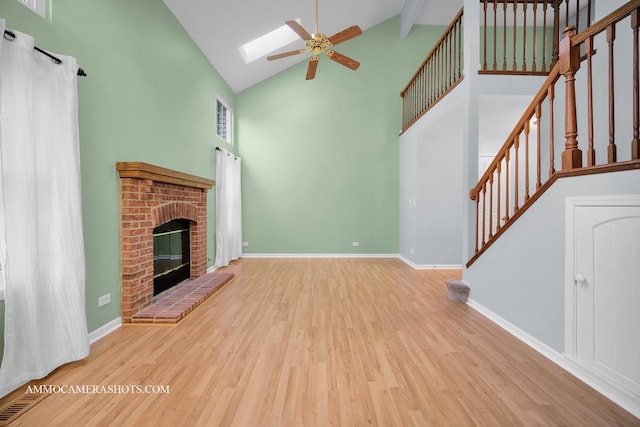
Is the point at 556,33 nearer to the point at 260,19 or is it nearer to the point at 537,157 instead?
the point at 537,157

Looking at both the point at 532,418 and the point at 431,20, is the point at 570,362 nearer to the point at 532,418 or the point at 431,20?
the point at 532,418

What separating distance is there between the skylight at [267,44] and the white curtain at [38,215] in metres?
4.05

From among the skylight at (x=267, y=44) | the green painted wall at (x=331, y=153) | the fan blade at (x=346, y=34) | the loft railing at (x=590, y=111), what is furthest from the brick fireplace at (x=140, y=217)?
the loft railing at (x=590, y=111)

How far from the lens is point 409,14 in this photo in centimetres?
598

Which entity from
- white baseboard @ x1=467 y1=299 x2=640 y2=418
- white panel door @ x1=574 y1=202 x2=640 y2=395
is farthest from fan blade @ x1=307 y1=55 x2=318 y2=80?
white baseboard @ x1=467 y1=299 x2=640 y2=418

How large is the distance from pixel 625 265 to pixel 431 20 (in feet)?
21.7

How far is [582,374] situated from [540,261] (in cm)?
78

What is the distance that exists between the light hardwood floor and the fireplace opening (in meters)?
0.83

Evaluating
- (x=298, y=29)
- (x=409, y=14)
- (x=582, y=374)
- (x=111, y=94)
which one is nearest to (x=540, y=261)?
(x=582, y=374)

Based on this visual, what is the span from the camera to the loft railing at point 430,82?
4.49 meters

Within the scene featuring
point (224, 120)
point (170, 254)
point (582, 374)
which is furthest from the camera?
point (224, 120)

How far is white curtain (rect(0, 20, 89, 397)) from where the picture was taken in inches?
69.6

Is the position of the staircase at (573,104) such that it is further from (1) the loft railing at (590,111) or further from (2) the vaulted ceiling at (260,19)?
(2) the vaulted ceiling at (260,19)

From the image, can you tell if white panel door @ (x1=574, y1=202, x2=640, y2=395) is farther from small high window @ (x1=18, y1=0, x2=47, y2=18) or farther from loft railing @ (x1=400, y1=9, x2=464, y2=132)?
small high window @ (x1=18, y1=0, x2=47, y2=18)
